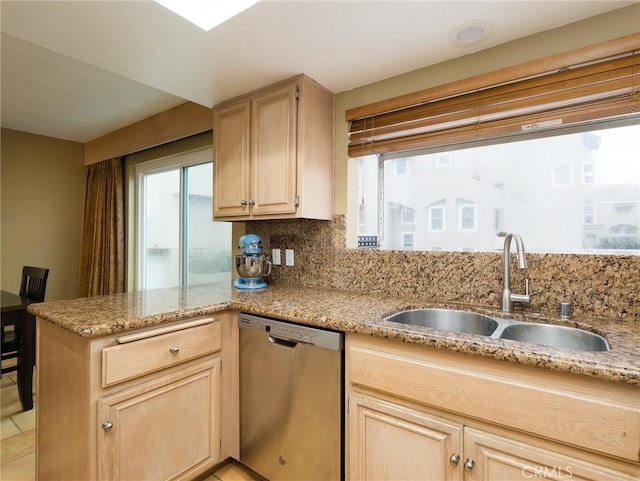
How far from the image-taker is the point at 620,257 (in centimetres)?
133

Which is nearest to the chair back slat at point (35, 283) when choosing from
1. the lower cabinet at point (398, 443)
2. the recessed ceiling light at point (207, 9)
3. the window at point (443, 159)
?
the recessed ceiling light at point (207, 9)

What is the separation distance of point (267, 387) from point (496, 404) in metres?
0.98

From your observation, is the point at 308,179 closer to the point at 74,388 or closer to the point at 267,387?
the point at 267,387

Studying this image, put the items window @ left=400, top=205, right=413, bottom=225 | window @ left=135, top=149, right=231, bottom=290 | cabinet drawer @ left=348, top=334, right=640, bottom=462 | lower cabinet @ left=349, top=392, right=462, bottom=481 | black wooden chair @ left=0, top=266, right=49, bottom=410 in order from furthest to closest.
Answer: window @ left=135, top=149, right=231, bottom=290 → black wooden chair @ left=0, top=266, right=49, bottom=410 → window @ left=400, top=205, right=413, bottom=225 → lower cabinet @ left=349, top=392, right=462, bottom=481 → cabinet drawer @ left=348, top=334, right=640, bottom=462

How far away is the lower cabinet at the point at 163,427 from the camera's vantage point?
1.27m

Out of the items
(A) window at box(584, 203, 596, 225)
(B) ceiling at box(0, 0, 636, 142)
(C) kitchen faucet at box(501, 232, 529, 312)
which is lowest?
(C) kitchen faucet at box(501, 232, 529, 312)

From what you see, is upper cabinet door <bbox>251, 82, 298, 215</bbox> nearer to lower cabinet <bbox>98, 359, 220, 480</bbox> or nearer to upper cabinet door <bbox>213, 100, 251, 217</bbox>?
upper cabinet door <bbox>213, 100, 251, 217</bbox>

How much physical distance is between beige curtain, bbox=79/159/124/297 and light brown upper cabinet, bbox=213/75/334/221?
228 cm

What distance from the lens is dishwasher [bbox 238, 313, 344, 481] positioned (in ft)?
4.44

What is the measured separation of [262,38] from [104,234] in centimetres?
339

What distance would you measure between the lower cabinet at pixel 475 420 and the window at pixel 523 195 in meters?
0.86

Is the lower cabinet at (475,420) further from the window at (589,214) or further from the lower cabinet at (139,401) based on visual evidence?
the window at (589,214)

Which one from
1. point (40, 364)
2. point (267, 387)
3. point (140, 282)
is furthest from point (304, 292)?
point (140, 282)

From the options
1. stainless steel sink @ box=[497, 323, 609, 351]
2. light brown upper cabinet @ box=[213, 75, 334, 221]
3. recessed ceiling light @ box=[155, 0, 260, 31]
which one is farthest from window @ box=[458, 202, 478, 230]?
recessed ceiling light @ box=[155, 0, 260, 31]
